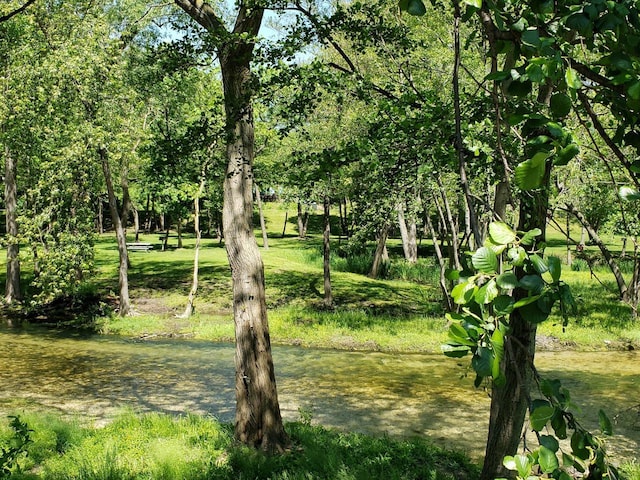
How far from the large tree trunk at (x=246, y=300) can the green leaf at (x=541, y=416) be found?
22.3ft

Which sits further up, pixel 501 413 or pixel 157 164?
pixel 157 164

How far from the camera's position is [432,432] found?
1003 centimetres

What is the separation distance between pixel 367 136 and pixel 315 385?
8.07 metres

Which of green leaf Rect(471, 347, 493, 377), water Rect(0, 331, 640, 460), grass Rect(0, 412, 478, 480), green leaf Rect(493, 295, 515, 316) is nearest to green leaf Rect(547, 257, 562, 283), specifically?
green leaf Rect(493, 295, 515, 316)

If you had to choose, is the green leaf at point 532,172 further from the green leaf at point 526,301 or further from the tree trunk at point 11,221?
the tree trunk at point 11,221

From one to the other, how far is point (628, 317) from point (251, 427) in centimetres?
1563

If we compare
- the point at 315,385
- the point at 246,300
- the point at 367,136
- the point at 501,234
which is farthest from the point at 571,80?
the point at 315,385

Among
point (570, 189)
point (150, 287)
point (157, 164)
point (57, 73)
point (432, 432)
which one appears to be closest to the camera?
point (157, 164)

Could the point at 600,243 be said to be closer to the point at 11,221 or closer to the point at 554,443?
the point at 554,443

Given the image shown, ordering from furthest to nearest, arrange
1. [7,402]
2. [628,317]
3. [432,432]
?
[628,317], [7,402], [432,432]

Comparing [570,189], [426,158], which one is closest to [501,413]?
[426,158]

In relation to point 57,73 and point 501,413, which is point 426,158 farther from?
point 57,73

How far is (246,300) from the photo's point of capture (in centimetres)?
795

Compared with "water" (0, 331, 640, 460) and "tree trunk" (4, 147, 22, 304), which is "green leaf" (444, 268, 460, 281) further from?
"tree trunk" (4, 147, 22, 304)
